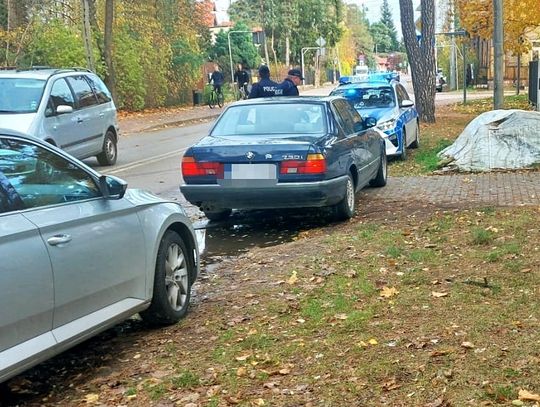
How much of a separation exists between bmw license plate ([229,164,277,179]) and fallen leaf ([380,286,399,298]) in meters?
2.84

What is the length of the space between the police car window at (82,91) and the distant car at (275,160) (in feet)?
17.9

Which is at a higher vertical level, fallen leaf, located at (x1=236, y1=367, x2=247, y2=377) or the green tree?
the green tree

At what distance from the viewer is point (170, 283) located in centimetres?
549

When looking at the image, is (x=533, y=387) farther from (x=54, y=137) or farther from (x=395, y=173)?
(x=54, y=137)

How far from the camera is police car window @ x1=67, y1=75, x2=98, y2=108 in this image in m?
14.0

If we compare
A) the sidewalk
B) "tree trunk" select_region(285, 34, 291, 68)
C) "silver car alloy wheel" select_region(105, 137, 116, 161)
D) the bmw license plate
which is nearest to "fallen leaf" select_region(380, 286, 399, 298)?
the bmw license plate

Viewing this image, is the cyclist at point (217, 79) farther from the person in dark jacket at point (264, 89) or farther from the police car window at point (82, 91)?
the police car window at point (82, 91)

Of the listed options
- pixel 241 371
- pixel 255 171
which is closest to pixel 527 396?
pixel 241 371

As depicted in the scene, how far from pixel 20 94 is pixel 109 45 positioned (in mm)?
20007

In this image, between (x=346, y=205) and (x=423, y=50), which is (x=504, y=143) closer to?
(x=346, y=205)

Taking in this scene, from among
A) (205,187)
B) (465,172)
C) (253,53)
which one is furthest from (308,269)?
(253,53)

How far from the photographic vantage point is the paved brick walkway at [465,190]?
945cm

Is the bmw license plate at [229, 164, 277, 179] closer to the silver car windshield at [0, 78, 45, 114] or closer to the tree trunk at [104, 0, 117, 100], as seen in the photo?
the silver car windshield at [0, 78, 45, 114]

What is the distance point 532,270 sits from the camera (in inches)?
228
